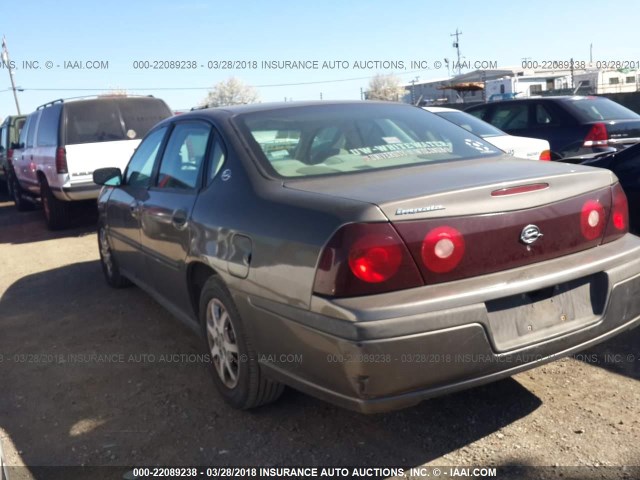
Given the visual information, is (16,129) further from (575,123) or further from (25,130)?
Result: (575,123)

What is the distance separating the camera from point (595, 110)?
9.22 m

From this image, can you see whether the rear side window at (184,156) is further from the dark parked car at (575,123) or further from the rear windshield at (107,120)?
the dark parked car at (575,123)

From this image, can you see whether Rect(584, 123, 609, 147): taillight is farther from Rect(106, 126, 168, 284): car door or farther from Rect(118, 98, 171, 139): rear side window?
Rect(106, 126, 168, 284): car door

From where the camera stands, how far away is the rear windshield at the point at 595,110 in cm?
908

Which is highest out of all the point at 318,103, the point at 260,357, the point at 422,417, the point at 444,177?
the point at 318,103

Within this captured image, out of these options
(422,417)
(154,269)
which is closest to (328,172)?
(422,417)

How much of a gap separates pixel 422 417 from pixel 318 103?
197 centimetres

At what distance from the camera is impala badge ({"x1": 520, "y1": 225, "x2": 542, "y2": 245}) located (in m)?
2.75

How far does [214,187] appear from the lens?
Answer: 11.5ft

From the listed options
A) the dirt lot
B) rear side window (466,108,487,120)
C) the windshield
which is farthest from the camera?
rear side window (466,108,487,120)

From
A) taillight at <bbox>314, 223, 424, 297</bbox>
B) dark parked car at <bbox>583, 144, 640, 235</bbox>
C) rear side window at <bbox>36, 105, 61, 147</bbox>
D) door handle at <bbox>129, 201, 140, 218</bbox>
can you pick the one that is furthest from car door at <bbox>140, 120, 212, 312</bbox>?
rear side window at <bbox>36, 105, 61, 147</bbox>

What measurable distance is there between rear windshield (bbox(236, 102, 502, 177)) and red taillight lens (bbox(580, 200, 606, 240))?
738mm

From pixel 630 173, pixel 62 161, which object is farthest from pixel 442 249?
pixel 62 161

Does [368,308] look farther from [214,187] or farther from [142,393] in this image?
[142,393]
